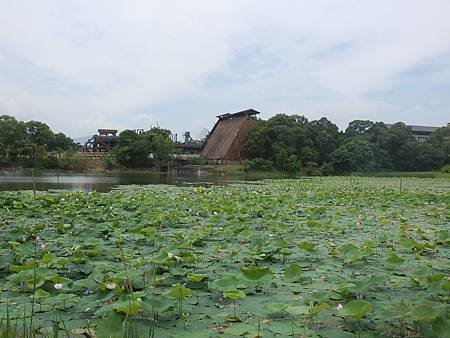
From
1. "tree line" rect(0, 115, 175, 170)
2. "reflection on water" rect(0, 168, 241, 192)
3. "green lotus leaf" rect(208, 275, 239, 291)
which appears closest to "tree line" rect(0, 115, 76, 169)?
"tree line" rect(0, 115, 175, 170)

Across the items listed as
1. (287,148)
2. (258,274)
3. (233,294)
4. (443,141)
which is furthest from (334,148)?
(233,294)

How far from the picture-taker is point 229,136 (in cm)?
5759

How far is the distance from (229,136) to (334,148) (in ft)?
51.2

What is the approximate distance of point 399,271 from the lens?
3.14 meters

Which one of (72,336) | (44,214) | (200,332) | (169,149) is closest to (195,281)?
(200,332)

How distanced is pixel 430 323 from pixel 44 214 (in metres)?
5.63

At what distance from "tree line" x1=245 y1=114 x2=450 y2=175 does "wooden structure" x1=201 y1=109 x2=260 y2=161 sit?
216 cm

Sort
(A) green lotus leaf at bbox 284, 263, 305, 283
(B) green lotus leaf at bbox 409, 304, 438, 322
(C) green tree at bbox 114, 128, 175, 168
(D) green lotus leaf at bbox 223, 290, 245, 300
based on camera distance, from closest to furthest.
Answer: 1. (B) green lotus leaf at bbox 409, 304, 438, 322
2. (D) green lotus leaf at bbox 223, 290, 245, 300
3. (A) green lotus leaf at bbox 284, 263, 305, 283
4. (C) green tree at bbox 114, 128, 175, 168

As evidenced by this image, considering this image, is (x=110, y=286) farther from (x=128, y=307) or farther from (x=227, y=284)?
(x=227, y=284)

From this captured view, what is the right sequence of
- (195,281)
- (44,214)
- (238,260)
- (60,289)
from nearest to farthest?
(60,289)
(195,281)
(238,260)
(44,214)

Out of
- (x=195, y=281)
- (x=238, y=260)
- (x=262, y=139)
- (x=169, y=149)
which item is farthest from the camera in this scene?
(x=262, y=139)

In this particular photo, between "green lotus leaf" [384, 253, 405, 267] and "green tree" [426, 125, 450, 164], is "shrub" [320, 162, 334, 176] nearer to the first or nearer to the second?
"green tree" [426, 125, 450, 164]

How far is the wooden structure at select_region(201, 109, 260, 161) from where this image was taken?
54.3 meters

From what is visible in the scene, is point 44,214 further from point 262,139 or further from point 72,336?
point 262,139
